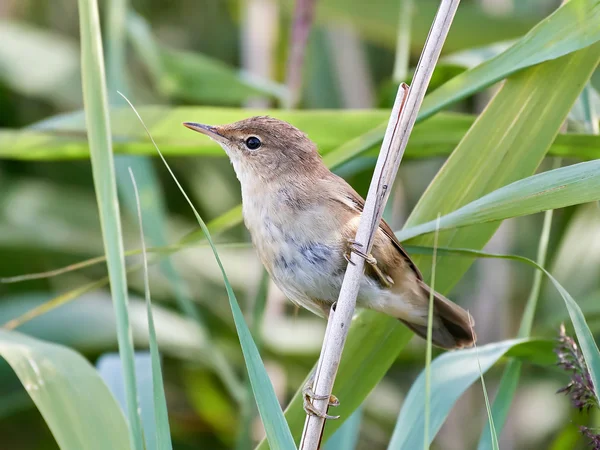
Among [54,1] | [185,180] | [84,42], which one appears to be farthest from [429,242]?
[54,1]

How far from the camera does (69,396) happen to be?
1.43 metres

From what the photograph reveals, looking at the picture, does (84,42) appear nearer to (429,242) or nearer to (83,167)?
(429,242)

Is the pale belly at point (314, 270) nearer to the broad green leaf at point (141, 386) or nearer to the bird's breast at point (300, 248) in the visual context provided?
the bird's breast at point (300, 248)

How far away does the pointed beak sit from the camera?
1.77 meters

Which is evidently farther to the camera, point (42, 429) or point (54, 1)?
point (54, 1)

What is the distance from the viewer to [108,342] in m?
2.84

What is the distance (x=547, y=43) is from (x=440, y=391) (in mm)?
730

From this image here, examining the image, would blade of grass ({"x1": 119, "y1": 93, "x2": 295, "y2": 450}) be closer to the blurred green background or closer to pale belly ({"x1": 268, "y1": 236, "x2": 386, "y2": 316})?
pale belly ({"x1": 268, "y1": 236, "x2": 386, "y2": 316})

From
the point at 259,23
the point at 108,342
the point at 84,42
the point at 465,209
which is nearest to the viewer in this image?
the point at 84,42

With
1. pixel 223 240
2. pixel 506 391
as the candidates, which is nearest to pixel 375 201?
pixel 506 391

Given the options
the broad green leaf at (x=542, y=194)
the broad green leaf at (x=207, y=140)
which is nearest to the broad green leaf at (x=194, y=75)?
the broad green leaf at (x=207, y=140)

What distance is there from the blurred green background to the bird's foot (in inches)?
44.6

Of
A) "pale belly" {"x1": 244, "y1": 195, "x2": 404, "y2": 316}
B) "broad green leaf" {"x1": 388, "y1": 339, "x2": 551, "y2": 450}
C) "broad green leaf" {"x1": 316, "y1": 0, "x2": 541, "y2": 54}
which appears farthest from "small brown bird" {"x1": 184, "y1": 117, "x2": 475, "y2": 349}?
"broad green leaf" {"x1": 316, "y1": 0, "x2": 541, "y2": 54}

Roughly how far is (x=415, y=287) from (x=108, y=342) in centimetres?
144
